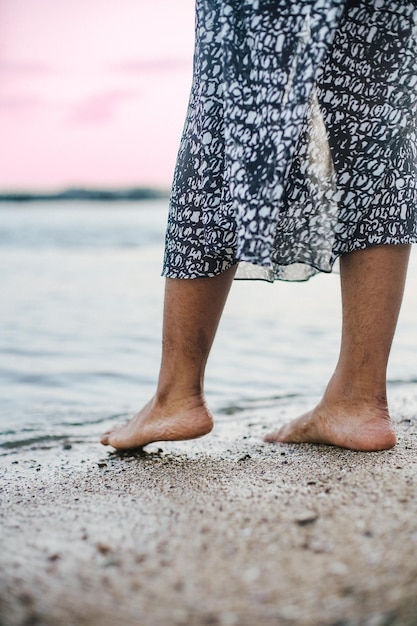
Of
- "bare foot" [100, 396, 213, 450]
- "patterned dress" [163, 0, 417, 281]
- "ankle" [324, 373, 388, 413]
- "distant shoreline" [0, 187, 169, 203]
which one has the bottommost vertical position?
"bare foot" [100, 396, 213, 450]

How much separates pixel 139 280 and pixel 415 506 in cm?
568

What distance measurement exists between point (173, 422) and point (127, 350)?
196 cm

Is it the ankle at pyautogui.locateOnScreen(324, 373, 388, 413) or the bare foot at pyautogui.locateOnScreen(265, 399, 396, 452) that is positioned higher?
the ankle at pyautogui.locateOnScreen(324, 373, 388, 413)

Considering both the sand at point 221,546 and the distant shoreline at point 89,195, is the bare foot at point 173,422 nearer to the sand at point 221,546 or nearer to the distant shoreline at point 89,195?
the sand at point 221,546

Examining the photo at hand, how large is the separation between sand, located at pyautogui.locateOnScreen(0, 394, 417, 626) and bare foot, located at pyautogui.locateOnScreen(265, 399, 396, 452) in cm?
4

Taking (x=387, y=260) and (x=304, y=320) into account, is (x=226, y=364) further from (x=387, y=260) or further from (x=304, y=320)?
A: (x=387, y=260)

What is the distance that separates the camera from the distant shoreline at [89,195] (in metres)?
23.1

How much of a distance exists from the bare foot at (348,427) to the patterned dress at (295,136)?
41 centimetres

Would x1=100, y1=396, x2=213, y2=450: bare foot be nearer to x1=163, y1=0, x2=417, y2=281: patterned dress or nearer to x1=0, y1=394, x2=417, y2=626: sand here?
x1=0, y1=394, x2=417, y2=626: sand

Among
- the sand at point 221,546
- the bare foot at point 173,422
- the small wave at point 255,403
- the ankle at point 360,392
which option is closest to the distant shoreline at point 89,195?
the small wave at point 255,403

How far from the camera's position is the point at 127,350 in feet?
12.3

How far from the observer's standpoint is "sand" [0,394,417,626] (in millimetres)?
950

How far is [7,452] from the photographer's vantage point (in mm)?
2352

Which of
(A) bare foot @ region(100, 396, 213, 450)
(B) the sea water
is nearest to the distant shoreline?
(B) the sea water
